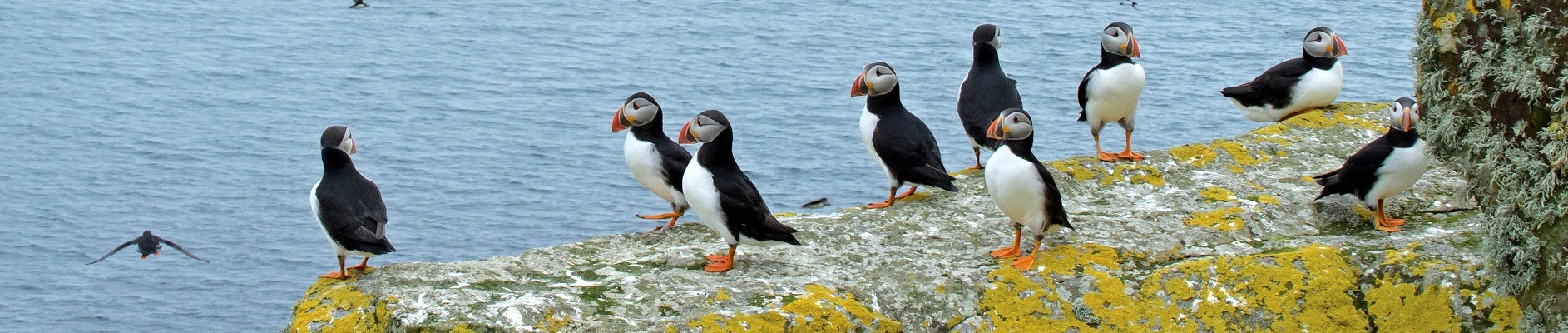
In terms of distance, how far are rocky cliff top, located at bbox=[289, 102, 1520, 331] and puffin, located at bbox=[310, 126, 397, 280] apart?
23.2 inches

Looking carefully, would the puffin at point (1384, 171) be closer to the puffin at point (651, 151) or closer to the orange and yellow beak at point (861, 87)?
the orange and yellow beak at point (861, 87)

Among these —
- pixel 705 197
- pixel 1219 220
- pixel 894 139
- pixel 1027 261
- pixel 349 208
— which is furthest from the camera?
pixel 894 139

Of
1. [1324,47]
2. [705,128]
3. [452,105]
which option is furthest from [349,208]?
[452,105]

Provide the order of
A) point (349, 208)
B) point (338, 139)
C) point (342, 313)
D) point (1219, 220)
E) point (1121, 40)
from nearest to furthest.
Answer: point (342, 313) < point (1219, 220) < point (349, 208) < point (338, 139) < point (1121, 40)

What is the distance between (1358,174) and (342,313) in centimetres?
438

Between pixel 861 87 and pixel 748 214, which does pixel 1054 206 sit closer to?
pixel 748 214

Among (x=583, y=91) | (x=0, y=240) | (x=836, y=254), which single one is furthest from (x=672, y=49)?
(x=836, y=254)

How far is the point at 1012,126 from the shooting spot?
6582 millimetres

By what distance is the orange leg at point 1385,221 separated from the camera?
642 centimetres

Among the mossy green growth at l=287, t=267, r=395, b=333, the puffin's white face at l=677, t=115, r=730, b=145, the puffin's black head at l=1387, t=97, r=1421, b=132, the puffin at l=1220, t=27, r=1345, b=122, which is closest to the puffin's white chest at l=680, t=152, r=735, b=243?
the puffin's white face at l=677, t=115, r=730, b=145

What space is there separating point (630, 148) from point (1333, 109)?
14.7ft

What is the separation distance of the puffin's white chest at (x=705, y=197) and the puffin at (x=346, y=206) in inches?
56.9

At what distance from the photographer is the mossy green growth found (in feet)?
17.9

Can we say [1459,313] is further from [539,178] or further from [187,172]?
[187,172]
